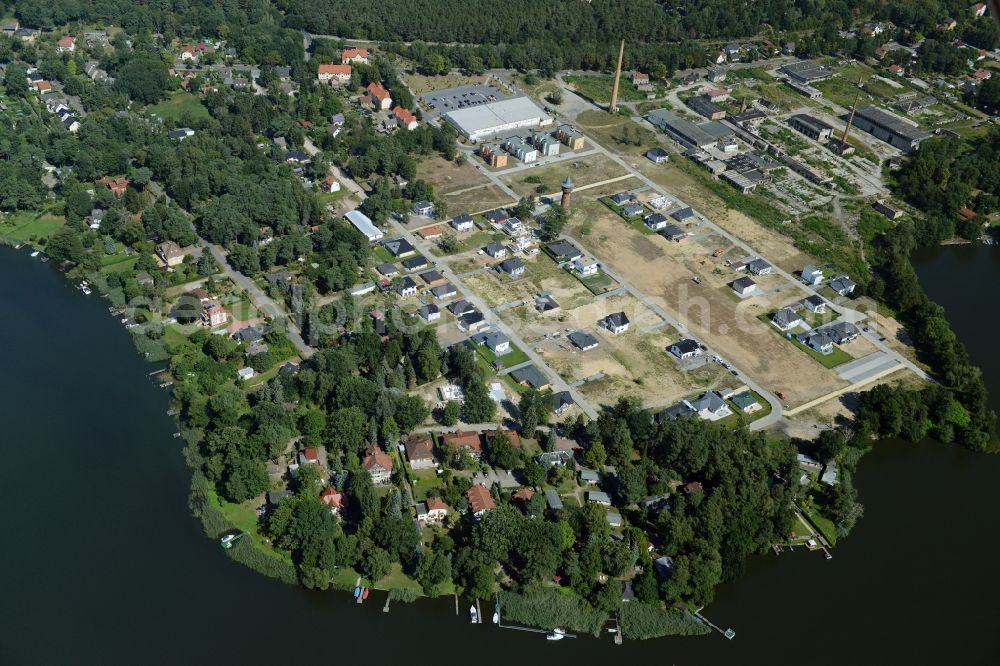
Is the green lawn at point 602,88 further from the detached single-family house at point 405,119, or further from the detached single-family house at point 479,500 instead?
the detached single-family house at point 479,500

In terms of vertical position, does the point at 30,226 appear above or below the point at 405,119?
below

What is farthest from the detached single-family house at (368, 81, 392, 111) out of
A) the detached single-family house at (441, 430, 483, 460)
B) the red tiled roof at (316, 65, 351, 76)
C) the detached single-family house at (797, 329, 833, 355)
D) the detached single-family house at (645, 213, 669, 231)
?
the detached single-family house at (797, 329, 833, 355)

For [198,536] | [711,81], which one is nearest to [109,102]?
[198,536]

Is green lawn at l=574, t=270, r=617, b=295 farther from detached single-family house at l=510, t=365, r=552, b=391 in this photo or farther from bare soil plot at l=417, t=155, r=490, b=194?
bare soil plot at l=417, t=155, r=490, b=194

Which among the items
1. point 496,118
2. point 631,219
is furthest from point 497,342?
point 496,118

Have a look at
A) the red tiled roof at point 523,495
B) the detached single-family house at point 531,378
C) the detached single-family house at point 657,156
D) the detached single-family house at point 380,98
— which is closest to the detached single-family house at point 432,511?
the red tiled roof at point 523,495

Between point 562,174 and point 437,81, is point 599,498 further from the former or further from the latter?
point 437,81

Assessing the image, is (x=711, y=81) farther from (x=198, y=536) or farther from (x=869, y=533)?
(x=198, y=536)
